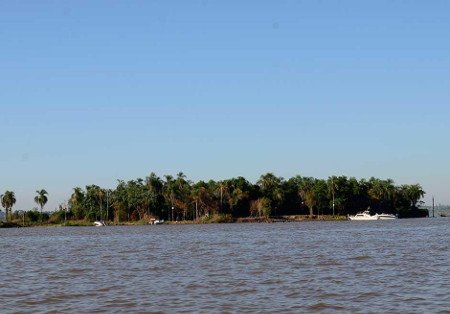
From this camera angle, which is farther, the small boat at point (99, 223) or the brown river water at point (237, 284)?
the small boat at point (99, 223)

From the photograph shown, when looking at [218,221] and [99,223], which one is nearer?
[218,221]

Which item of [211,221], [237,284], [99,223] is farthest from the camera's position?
[99,223]

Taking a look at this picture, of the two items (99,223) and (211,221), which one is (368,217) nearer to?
(211,221)

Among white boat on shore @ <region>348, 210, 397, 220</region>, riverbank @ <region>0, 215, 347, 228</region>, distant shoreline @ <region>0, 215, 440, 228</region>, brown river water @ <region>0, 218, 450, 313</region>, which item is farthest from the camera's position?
white boat on shore @ <region>348, 210, 397, 220</region>

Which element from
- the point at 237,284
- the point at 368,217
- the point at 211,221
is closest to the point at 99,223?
the point at 211,221

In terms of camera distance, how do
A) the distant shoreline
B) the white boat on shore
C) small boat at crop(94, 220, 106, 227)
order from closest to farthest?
small boat at crop(94, 220, 106, 227)
the distant shoreline
the white boat on shore

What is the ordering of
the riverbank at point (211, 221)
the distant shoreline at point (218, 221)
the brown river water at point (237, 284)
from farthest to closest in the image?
the riverbank at point (211, 221) < the distant shoreline at point (218, 221) < the brown river water at point (237, 284)

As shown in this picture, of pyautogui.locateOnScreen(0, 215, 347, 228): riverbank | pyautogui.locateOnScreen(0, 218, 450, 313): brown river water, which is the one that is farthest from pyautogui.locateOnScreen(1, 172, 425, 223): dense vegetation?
pyautogui.locateOnScreen(0, 218, 450, 313): brown river water

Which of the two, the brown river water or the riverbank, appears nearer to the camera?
the brown river water

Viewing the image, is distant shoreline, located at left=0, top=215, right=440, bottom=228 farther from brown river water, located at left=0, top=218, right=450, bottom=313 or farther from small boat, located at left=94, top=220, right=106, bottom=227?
brown river water, located at left=0, top=218, right=450, bottom=313

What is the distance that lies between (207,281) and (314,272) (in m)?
6.19

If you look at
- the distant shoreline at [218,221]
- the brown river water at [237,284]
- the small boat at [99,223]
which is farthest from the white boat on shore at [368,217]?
the brown river water at [237,284]

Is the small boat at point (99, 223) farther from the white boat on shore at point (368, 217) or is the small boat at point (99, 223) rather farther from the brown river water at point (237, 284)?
the brown river water at point (237, 284)

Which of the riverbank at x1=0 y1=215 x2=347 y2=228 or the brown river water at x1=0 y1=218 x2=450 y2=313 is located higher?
the brown river water at x1=0 y1=218 x2=450 y2=313
